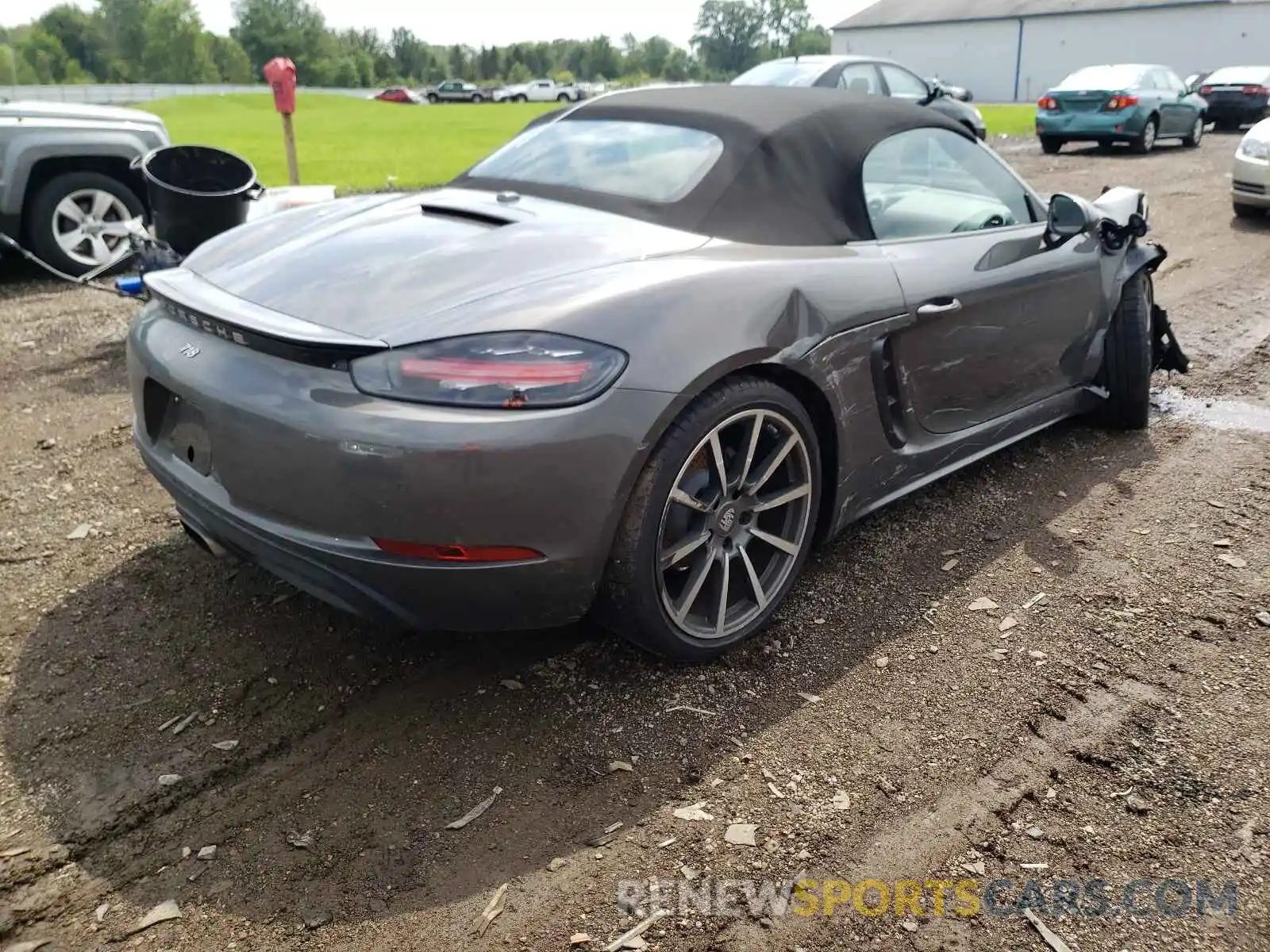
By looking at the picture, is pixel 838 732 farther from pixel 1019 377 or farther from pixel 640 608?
pixel 1019 377

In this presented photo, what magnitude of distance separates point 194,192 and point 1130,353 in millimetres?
5249

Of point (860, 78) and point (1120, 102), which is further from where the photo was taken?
point (1120, 102)

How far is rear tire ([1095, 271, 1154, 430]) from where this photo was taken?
451 centimetres

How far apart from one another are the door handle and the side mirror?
0.83m

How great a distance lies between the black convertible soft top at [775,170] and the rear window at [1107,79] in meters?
15.7

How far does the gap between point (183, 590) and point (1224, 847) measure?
2.95m

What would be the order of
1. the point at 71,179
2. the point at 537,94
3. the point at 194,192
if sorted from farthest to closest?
the point at 537,94 < the point at 71,179 < the point at 194,192

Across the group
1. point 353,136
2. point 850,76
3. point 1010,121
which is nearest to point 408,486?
point 850,76

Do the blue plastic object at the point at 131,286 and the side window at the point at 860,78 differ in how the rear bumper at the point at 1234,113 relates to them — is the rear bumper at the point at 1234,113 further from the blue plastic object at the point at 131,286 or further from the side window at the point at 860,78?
the blue plastic object at the point at 131,286

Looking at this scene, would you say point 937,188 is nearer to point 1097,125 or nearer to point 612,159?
point 612,159

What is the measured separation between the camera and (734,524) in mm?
2922

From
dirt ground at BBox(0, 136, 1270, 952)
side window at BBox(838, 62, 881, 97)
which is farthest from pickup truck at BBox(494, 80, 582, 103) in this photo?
dirt ground at BBox(0, 136, 1270, 952)

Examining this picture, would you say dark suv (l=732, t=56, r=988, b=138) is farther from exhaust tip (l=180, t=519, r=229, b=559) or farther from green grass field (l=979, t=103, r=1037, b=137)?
exhaust tip (l=180, t=519, r=229, b=559)

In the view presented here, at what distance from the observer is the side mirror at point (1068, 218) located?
13.0 ft
